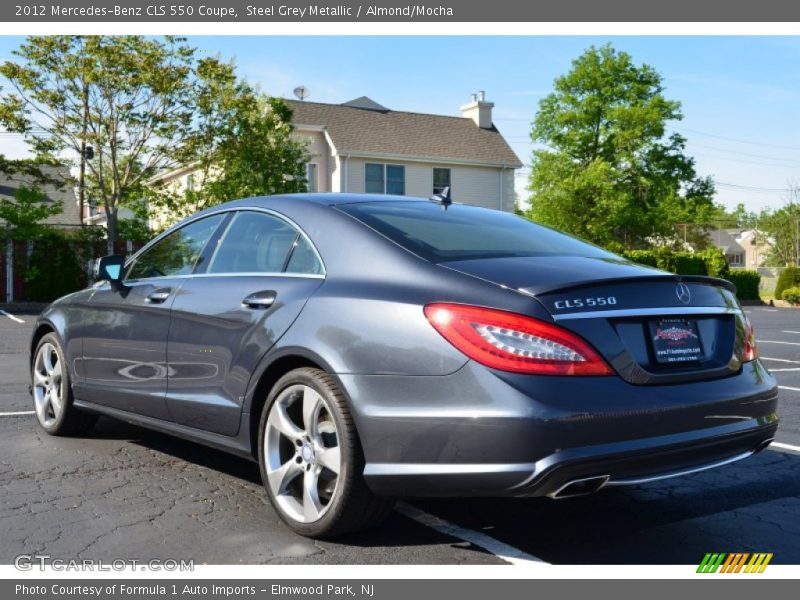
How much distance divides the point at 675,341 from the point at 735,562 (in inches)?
36.2

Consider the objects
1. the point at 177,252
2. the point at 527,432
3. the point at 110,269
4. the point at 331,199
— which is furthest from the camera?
the point at 110,269

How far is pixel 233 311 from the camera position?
436 centimetres

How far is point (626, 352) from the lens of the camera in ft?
11.3

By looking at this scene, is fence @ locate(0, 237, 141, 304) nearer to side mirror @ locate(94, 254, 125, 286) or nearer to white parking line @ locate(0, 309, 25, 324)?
white parking line @ locate(0, 309, 25, 324)

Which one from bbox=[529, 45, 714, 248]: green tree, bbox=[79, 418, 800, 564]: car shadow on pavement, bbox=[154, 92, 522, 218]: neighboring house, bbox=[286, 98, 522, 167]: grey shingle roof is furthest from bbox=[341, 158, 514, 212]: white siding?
bbox=[79, 418, 800, 564]: car shadow on pavement

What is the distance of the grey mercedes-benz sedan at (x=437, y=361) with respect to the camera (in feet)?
10.9

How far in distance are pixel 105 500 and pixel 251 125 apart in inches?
938

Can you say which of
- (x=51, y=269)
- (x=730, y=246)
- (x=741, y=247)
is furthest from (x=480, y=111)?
(x=741, y=247)

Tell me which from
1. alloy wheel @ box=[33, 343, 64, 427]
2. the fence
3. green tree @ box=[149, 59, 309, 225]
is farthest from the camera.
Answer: green tree @ box=[149, 59, 309, 225]

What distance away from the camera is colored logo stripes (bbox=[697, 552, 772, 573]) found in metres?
3.57

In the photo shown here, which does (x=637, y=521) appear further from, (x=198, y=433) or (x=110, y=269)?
(x=110, y=269)

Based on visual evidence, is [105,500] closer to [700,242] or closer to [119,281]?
[119,281]

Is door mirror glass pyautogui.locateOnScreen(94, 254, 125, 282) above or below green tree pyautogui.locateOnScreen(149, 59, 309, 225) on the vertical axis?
below
